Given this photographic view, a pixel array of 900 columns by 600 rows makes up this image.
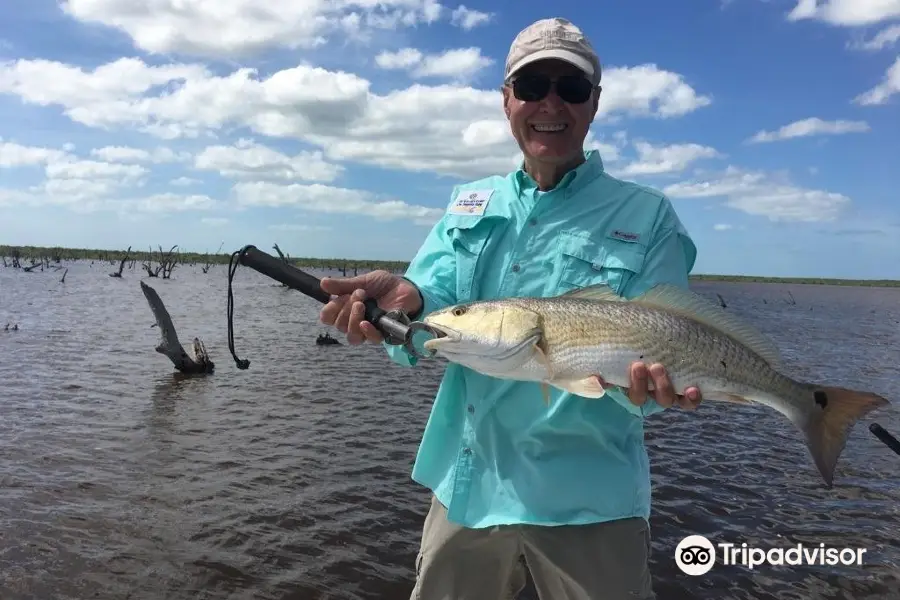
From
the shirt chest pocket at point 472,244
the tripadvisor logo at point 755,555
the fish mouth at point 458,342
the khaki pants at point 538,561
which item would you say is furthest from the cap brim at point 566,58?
the tripadvisor logo at point 755,555

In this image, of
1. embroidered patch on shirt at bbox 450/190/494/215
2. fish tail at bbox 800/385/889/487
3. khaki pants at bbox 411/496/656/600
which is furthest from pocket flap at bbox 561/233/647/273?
khaki pants at bbox 411/496/656/600

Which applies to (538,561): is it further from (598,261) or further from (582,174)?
(582,174)

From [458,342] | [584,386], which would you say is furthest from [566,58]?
[584,386]

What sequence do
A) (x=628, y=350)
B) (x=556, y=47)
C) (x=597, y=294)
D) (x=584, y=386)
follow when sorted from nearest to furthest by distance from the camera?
(x=584, y=386), (x=628, y=350), (x=597, y=294), (x=556, y=47)

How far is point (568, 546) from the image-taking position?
324 cm

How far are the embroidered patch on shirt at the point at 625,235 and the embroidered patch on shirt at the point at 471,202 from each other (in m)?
0.82

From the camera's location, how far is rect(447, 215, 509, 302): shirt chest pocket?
376 centimetres

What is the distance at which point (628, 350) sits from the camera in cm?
317

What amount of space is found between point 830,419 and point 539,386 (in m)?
1.60

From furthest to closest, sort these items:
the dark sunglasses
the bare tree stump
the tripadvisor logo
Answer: the bare tree stump
the tripadvisor logo
the dark sunglasses

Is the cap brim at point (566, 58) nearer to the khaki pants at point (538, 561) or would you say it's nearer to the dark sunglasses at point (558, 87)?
the dark sunglasses at point (558, 87)

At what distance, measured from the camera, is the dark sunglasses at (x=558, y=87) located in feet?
11.7

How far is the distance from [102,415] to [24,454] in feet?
9.37

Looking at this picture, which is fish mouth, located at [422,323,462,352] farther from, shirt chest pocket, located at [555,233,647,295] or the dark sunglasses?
the dark sunglasses
